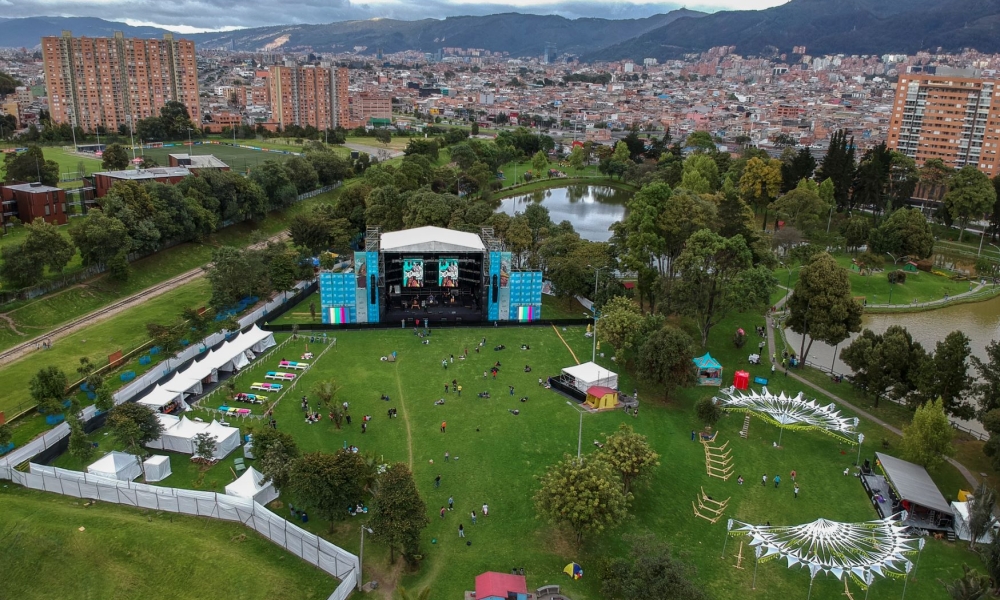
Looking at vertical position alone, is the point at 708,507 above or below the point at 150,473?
below

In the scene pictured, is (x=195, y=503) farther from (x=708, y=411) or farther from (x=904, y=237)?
(x=904, y=237)

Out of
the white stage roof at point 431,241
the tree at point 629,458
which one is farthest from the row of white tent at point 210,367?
the tree at point 629,458

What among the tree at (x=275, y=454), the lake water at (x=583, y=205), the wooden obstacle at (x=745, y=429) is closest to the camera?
the tree at (x=275, y=454)

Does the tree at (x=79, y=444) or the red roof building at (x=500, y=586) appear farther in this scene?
the tree at (x=79, y=444)

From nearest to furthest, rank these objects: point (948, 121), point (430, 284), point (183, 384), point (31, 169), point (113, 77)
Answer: point (183, 384)
point (430, 284)
point (31, 169)
point (948, 121)
point (113, 77)

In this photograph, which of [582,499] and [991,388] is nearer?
[582,499]

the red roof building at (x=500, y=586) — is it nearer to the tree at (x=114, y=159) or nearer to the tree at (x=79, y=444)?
the tree at (x=79, y=444)

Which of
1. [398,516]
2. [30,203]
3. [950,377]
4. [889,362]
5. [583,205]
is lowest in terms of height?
[398,516]

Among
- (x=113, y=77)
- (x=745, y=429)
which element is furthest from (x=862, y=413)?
(x=113, y=77)
